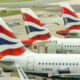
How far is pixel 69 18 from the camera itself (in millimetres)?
51000

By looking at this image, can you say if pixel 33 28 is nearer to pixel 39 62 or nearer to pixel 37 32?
pixel 37 32

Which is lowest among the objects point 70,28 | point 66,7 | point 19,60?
point 19,60

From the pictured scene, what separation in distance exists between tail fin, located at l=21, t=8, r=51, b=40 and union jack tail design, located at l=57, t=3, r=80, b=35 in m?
8.72

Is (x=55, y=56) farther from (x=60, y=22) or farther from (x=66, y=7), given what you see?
(x=60, y=22)

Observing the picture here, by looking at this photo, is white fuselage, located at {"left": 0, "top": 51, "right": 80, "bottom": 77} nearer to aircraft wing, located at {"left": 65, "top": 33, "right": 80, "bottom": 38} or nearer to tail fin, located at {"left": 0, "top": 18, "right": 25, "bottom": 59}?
tail fin, located at {"left": 0, "top": 18, "right": 25, "bottom": 59}

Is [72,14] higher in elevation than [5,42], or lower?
higher

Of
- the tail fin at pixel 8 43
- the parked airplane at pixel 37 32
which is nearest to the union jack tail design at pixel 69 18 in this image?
the parked airplane at pixel 37 32

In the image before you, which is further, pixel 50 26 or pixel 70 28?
pixel 50 26

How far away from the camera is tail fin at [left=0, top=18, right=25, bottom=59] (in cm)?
3130

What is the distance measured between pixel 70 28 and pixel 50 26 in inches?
1277

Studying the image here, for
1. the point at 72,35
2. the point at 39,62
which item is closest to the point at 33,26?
the point at 39,62

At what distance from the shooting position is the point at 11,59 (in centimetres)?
3189

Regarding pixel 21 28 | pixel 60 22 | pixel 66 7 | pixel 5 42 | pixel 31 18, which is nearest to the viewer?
pixel 5 42

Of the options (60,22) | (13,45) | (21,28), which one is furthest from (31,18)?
(60,22)
